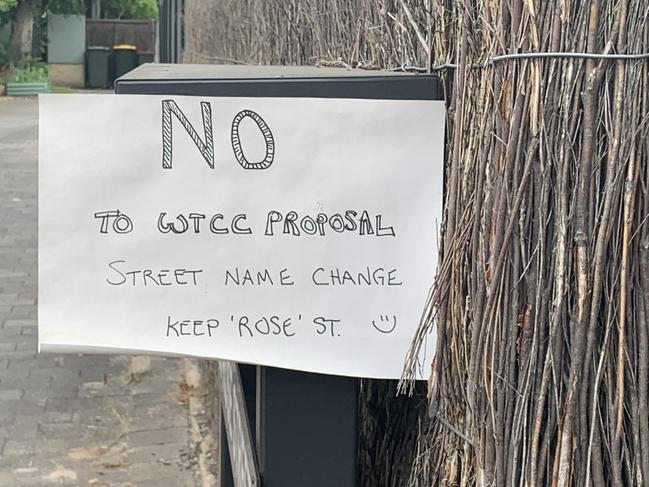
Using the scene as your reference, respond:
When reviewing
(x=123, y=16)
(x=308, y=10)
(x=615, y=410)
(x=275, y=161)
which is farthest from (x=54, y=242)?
(x=123, y=16)

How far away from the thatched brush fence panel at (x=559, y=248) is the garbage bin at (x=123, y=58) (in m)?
26.6

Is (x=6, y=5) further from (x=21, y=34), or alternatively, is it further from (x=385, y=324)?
(x=385, y=324)

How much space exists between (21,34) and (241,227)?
25.7 meters

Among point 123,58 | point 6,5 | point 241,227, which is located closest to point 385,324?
point 241,227

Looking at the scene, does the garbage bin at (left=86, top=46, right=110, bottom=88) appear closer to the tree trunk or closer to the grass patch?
the grass patch

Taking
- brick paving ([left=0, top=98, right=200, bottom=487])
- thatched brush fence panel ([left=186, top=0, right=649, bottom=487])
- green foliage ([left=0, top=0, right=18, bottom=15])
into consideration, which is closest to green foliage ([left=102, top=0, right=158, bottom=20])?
green foliage ([left=0, top=0, right=18, bottom=15])

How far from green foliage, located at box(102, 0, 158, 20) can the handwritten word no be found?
2470 centimetres

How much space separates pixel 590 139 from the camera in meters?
1.42

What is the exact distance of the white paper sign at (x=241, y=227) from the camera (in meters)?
1.78

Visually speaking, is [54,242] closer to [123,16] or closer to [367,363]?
[367,363]

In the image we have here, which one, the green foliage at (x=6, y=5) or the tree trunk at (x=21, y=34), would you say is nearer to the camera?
the green foliage at (x=6, y=5)

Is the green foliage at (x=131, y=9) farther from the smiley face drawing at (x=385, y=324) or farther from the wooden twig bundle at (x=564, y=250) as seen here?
the wooden twig bundle at (x=564, y=250)

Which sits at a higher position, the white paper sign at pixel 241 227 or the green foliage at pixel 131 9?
the green foliage at pixel 131 9

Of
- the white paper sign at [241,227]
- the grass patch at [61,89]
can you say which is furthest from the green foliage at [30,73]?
the white paper sign at [241,227]
